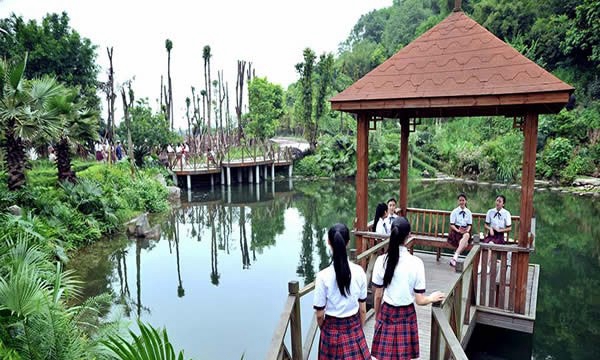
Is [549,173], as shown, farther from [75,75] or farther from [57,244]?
[75,75]

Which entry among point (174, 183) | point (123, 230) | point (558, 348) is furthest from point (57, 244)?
point (174, 183)

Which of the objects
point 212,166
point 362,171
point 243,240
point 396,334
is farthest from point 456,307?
point 212,166

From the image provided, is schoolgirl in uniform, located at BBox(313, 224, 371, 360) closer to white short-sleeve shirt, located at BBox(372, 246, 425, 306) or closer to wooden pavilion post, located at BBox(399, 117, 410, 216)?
white short-sleeve shirt, located at BBox(372, 246, 425, 306)

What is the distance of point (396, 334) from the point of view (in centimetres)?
310

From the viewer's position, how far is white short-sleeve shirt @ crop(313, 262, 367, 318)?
2758 mm

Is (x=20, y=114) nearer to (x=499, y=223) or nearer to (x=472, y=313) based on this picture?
(x=472, y=313)

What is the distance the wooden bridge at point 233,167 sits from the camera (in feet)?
73.0

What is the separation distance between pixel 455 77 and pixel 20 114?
8.12 metres

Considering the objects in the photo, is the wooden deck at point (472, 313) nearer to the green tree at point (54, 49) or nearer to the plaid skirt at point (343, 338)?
the plaid skirt at point (343, 338)

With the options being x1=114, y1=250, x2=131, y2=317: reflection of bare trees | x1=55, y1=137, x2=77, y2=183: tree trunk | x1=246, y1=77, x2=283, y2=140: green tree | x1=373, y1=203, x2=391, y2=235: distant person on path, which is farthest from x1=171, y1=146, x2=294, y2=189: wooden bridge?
x1=373, y1=203, x2=391, y2=235: distant person on path

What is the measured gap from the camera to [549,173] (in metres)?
20.8

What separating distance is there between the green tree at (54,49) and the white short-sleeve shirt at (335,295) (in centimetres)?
1980

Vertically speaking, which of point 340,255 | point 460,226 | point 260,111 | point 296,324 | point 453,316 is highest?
point 260,111

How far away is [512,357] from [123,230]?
34.5ft
